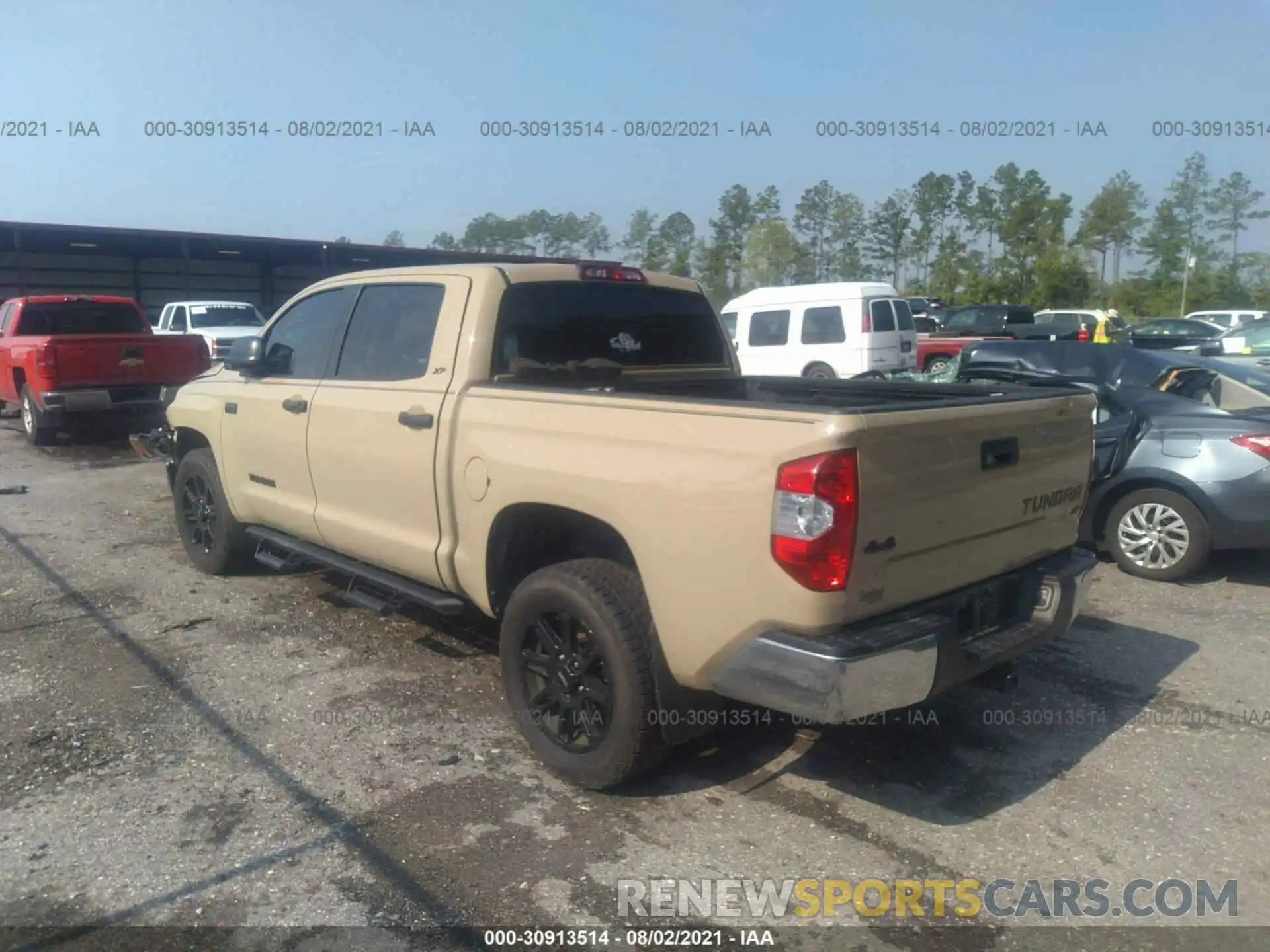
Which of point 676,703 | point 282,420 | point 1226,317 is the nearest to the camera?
point 676,703

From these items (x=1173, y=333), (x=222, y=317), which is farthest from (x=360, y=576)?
(x=1173, y=333)

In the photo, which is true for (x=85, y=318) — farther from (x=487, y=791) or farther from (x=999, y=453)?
(x=999, y=453)

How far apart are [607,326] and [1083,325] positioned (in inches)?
934

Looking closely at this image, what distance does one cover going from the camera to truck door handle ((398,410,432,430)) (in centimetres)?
430

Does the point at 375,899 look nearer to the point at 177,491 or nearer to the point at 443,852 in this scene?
the point at 443,852

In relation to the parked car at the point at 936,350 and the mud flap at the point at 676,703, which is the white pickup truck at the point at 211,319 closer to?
the parked car at the point at 936,350

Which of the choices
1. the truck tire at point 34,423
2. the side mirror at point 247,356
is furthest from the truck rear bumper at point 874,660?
the truck tire at point 34,423

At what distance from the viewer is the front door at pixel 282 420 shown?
5277mm

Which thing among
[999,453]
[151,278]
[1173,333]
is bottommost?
[1173,333]

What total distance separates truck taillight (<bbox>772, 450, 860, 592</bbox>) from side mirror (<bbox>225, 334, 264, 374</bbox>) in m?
3.71

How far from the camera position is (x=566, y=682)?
151 inches

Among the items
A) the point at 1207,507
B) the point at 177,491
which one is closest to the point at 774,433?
the point at 1207,507

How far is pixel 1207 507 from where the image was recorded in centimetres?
637

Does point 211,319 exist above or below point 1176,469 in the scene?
above
